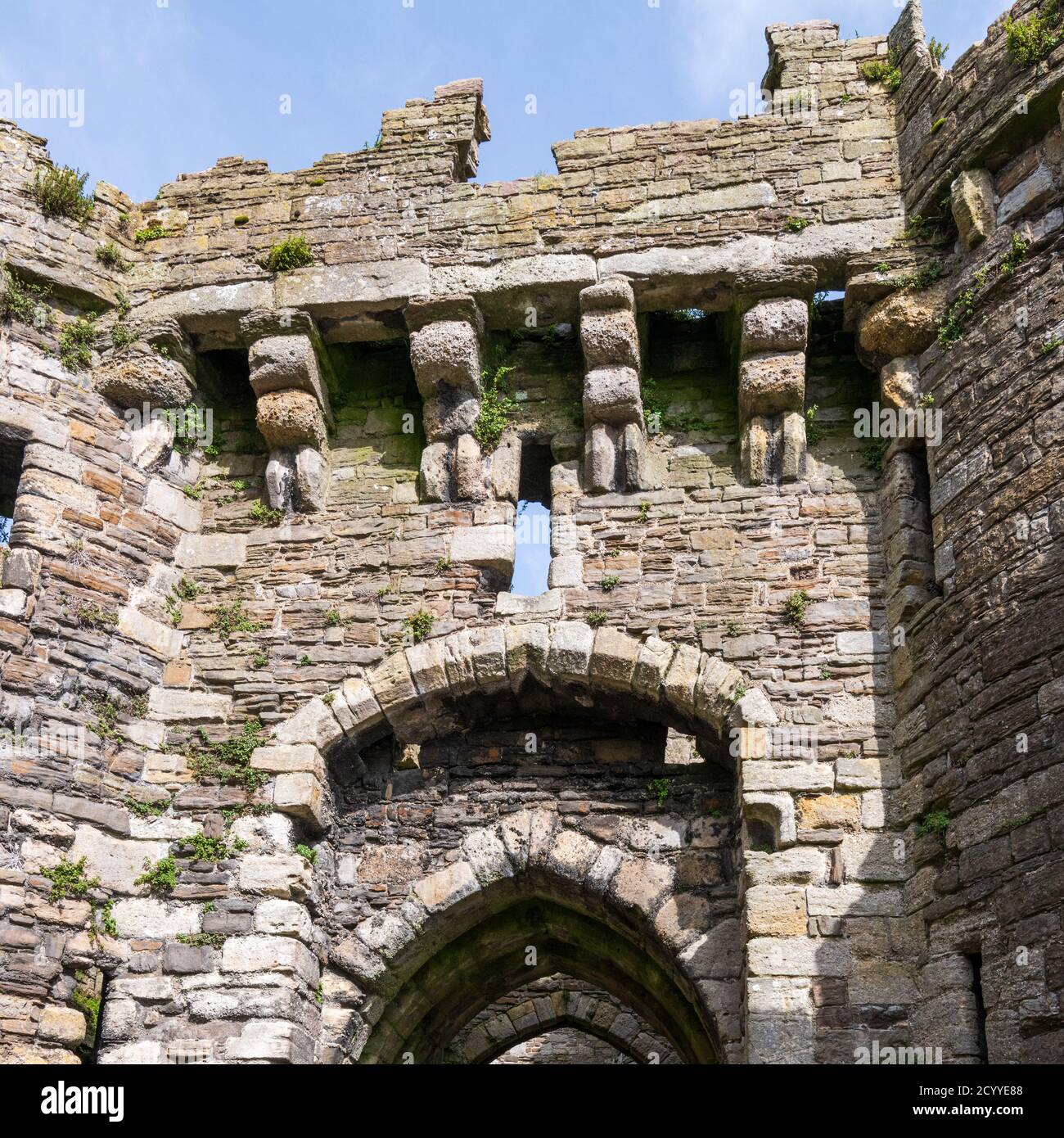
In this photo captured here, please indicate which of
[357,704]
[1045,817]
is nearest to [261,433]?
[357,704]

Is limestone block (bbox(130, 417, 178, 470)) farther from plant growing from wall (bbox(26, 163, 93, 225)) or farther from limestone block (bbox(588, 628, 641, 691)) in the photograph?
limestone block (bbox(588, 628, 641, 691))

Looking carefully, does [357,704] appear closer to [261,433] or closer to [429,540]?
[429,540]

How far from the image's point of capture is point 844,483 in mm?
6785

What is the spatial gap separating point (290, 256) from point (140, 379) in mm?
1032

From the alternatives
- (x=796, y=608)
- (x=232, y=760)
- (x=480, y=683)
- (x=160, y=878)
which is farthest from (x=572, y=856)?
(x=160, y=878)

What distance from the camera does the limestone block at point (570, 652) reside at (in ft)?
21.3

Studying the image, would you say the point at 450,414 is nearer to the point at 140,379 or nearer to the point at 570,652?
the point at 570,652

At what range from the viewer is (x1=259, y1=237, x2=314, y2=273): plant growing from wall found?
734 cm

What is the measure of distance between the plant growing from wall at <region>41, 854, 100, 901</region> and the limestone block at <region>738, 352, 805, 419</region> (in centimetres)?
383

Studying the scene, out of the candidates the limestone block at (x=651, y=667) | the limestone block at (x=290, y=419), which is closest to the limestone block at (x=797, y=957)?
the limestone block at (x=651, y=667)

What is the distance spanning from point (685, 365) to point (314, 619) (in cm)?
240

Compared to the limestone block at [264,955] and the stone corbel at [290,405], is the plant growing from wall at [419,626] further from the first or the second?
the limestone block at [264,955]

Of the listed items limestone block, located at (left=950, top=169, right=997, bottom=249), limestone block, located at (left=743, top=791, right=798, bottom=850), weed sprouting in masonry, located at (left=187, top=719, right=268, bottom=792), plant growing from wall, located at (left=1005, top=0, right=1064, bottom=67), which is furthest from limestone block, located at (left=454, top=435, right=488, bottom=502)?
plant growing from wall, located at (left=1005, top=0, right=1064, bottom=67)

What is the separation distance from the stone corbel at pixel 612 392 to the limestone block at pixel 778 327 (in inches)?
23.2
